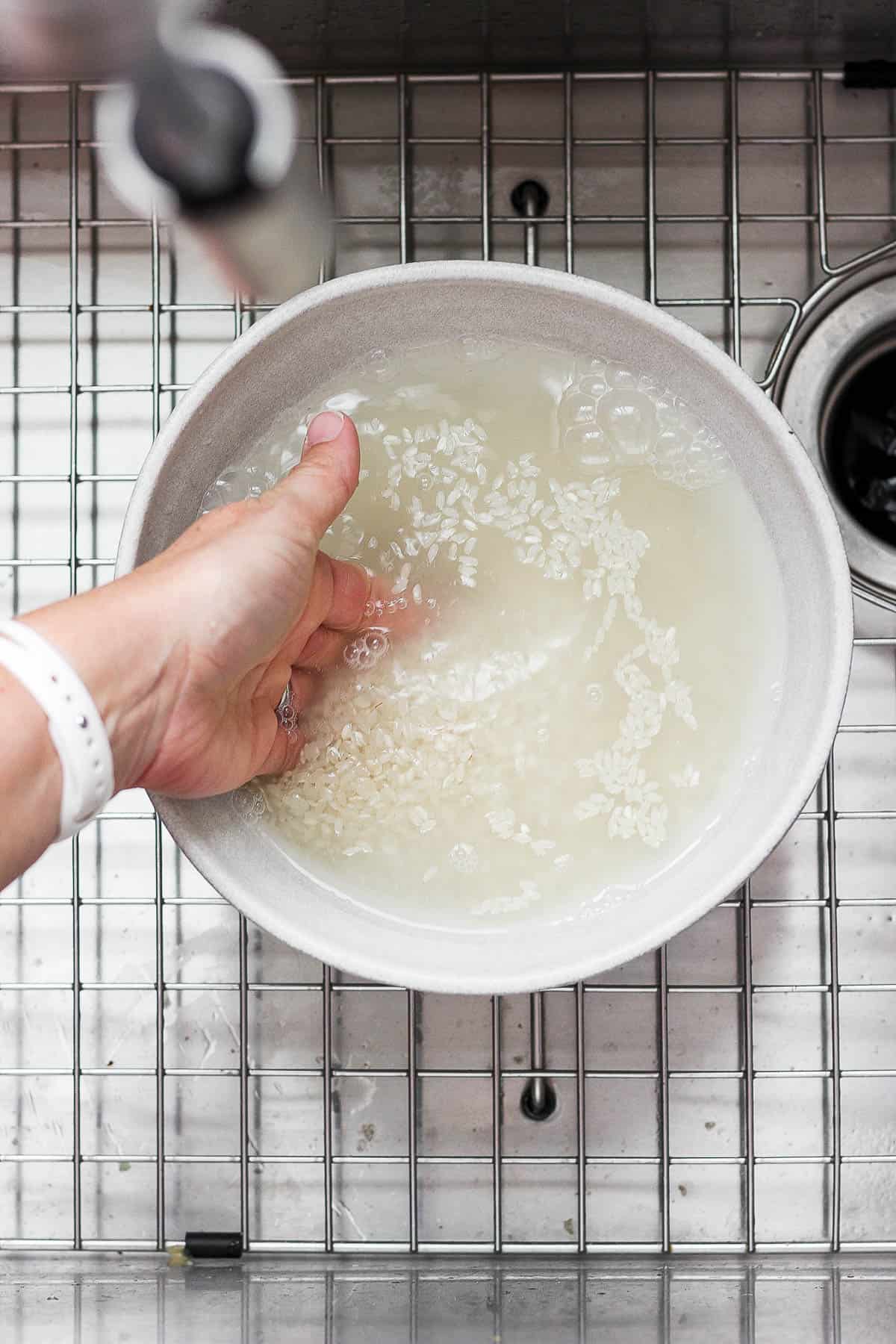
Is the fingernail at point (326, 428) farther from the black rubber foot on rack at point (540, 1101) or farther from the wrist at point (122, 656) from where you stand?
the black rubber foot on rack at point (540, 1101)

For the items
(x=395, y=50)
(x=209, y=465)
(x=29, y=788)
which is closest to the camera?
(x=29, y=788)

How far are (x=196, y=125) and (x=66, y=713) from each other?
0.36 meters

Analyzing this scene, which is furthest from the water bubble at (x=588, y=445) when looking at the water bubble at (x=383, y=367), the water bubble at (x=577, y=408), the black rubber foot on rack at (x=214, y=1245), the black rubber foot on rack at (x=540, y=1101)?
the black rubber foot on rack at (x=214, y=1245)

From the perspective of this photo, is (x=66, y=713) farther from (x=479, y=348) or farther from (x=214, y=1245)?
(x=214, y=1245)

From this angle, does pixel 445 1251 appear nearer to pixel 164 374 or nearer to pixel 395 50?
pixel 164 374

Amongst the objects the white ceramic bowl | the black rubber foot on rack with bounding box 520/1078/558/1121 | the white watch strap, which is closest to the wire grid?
the black rubber foot on rack with bounding box 520/1078/558/1121

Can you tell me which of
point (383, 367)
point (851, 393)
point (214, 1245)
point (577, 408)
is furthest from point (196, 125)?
point (214, 1245)

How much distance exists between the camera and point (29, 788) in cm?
57

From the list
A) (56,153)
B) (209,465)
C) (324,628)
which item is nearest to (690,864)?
(324,628)

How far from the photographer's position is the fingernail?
2.23 feet

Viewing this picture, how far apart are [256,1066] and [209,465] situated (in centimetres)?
44

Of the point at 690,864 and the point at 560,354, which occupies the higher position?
the point at 560,354

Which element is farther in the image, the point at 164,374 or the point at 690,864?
the point at 164,374

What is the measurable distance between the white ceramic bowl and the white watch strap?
0.28 feet
